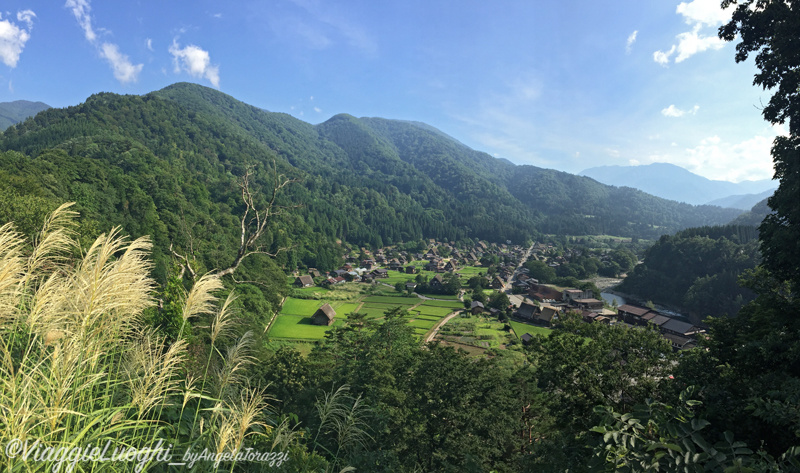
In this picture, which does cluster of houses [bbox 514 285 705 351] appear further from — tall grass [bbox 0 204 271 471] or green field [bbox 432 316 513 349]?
tall grass [bbox 0 204 271 471]

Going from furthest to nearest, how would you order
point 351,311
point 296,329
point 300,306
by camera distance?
1. point 300,306
2. point 351,311
3. point 296,329

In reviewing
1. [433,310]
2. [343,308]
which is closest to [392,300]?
[433,310]

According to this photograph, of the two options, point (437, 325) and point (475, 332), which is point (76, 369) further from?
point (437, 325)

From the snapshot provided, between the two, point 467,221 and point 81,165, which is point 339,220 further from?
point 81,165

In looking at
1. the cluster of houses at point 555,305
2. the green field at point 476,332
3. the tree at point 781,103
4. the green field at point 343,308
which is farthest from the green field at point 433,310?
the tree at point 781,103

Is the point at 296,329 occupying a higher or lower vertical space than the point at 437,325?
lower

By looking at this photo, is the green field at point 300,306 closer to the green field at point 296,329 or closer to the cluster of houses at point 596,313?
the green field at point 296,329

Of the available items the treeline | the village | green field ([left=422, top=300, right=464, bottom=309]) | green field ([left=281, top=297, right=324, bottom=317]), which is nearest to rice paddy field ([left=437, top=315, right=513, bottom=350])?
the village
